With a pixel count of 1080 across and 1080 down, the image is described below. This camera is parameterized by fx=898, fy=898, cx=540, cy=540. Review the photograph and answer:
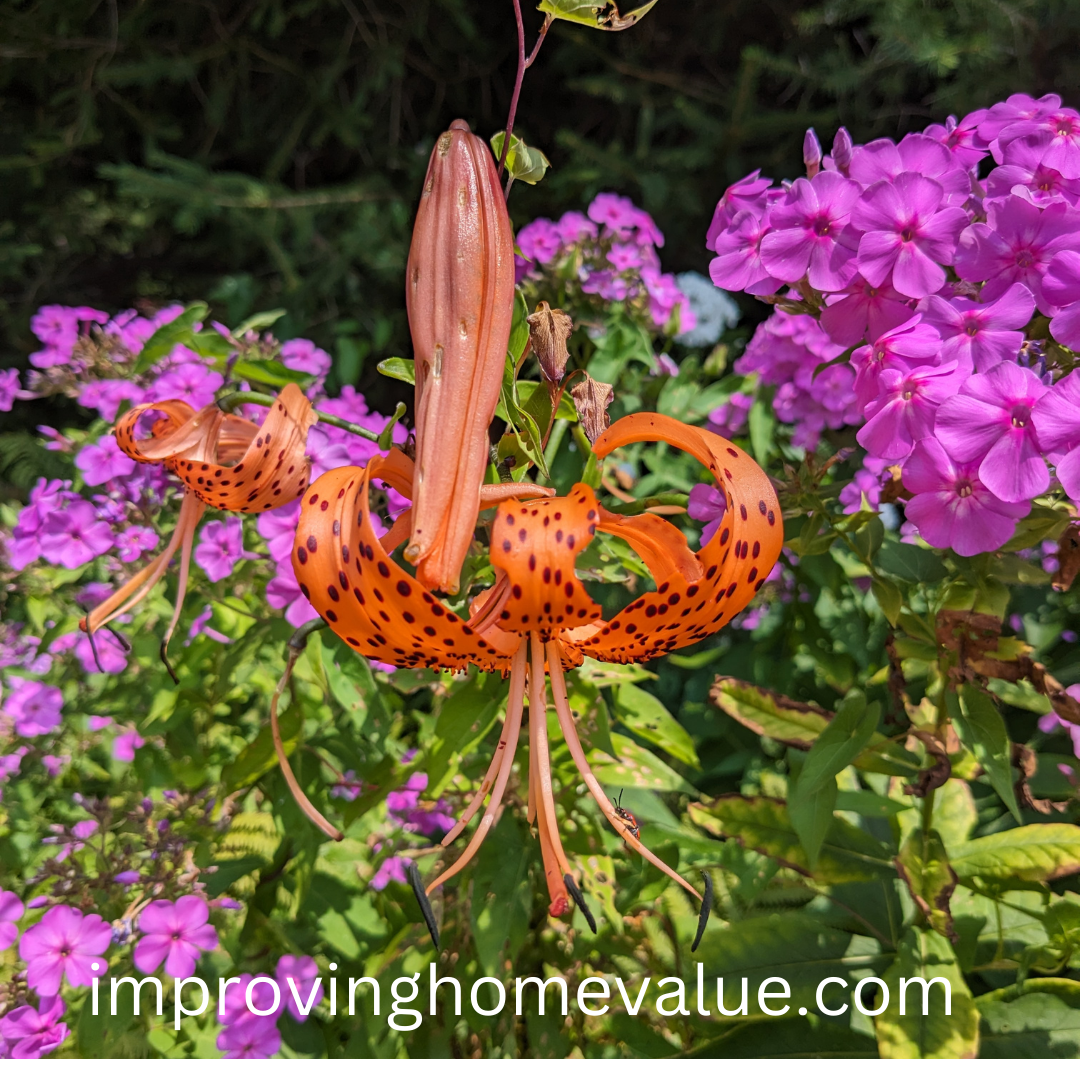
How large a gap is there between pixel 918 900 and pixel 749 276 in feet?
2.06

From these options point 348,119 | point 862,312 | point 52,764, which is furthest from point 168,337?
point 348,119

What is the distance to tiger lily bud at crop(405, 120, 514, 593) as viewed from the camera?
1.41 ft

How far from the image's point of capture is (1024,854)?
90 cm

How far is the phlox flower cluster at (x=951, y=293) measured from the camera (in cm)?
62

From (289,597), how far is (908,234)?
2.19 ft

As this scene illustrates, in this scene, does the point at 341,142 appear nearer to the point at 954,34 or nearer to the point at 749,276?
the point at 954,34

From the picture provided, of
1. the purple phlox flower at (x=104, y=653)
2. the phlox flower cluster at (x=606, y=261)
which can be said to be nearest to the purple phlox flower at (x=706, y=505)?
the phlox flower cluster at (x=606, y=261)

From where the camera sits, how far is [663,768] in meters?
1.01

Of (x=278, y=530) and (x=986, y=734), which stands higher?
(x=278, y=530)

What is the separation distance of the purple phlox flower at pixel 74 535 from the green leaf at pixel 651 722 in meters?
0.62

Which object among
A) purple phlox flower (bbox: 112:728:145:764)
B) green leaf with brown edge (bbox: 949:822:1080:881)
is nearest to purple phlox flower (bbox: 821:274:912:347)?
green leaf with brown edge (bbox: 949:822:1080:881)

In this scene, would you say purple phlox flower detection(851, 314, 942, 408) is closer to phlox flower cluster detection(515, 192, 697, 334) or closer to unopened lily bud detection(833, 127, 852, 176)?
unopened lily bud detection(833, 127, 852, 176)

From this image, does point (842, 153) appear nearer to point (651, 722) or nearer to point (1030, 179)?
point (1030, 179)

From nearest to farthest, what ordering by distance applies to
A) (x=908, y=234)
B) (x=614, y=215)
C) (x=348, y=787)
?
(x=908, y=234), (x=348, y=787), (x=614, y=215)
